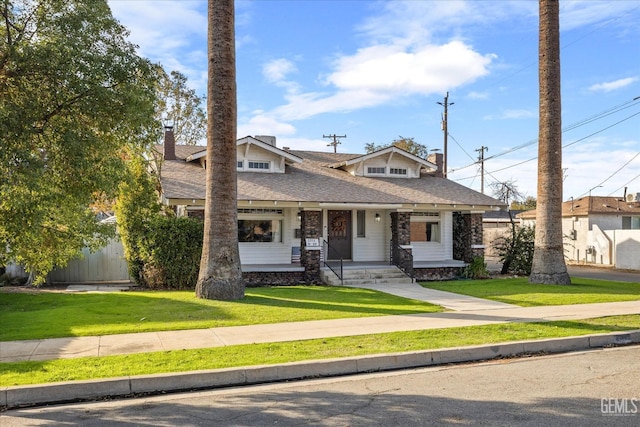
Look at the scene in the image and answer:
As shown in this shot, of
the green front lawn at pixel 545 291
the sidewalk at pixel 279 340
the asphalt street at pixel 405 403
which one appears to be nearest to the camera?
the asphalt street at pixel 405 403

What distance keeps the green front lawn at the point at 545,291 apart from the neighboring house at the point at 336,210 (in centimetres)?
293

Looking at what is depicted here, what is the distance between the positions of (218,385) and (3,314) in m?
7.75

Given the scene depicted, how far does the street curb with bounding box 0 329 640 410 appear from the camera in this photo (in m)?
6.19

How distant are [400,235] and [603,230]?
56.1 feet

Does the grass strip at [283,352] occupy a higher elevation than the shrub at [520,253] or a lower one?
lower

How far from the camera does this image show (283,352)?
7.88 m

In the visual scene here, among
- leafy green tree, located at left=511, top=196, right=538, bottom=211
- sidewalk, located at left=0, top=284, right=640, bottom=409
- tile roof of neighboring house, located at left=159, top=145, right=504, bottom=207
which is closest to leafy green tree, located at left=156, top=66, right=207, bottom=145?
tile roof of neighboring house, located at left=159, top=145, right=504, bottom=207

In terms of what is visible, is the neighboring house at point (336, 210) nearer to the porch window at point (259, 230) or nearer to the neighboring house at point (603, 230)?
the porch window at point (259, 230)

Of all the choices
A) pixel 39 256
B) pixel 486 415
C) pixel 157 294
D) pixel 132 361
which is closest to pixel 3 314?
pixel 39 256

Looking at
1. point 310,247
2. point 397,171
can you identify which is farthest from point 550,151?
point 310,247

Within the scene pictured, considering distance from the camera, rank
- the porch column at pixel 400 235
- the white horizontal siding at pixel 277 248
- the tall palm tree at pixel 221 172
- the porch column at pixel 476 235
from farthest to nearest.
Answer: the porch column at pixel 476 235, the porch column at pixel 400 235, the white horizontal siding at pixel 277 248, the tall palm tree at pixel 221 172

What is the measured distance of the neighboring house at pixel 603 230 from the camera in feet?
87.4

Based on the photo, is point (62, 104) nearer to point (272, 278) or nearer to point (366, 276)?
point (272, 278)

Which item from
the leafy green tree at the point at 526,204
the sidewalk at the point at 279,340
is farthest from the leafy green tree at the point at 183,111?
the leafy green tree at the point at 526,204
